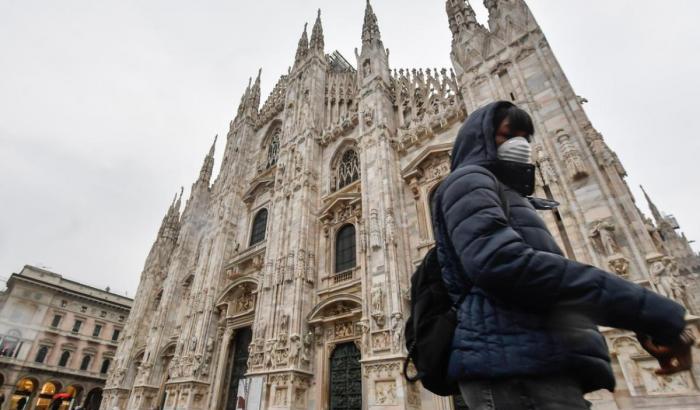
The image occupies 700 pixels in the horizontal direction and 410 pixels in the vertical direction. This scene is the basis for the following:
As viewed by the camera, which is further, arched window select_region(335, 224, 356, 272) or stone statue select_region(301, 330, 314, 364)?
arched window select_region(335, 224, 356, 272)

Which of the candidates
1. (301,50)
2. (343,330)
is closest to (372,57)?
(301,50)

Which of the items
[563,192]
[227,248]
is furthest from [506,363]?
[227,248]

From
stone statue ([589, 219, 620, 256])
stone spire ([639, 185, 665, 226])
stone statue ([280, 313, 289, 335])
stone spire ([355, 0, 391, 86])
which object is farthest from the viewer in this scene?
stone spire ([639, 185, 665, 226])

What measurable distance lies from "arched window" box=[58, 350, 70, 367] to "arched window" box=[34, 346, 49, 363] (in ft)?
4.59

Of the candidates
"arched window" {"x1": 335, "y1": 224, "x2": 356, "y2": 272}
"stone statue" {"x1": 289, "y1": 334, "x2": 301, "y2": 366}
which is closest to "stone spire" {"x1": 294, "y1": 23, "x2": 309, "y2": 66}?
"arched window" {"x1": 335, "y1": 224, "x2": 356, "y2": 272}

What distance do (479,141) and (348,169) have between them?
13.5 metres

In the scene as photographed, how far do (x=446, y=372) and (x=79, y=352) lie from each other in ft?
150

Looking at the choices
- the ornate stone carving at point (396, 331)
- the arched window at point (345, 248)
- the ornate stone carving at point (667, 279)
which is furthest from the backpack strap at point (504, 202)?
the arched window at point (345, 248)

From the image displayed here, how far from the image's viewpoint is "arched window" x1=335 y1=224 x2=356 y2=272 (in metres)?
12.8

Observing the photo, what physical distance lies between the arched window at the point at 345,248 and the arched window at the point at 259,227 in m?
5.53

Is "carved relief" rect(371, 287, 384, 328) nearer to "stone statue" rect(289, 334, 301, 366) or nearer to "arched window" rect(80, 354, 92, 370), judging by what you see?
"stone statue" rect(289, 334, 301, 366)

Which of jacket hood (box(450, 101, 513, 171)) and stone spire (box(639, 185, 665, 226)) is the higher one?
stone spire (box(639, 185, 665, 226))

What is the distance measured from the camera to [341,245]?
1341cm

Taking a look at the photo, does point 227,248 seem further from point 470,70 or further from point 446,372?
point 446,372
